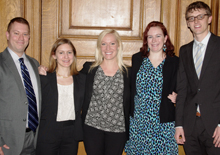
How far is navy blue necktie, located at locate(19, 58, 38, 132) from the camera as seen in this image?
2.04 metres

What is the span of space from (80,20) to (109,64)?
0.74 m

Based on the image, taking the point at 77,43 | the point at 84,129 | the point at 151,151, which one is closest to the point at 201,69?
the point at 151,151

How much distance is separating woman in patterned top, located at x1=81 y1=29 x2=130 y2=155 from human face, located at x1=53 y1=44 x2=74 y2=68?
0.26 m

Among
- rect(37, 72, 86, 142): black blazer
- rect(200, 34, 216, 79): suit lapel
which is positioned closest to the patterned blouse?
rect(37, 72, 86, 142): black blazer

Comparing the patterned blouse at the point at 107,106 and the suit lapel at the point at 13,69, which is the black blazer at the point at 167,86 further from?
the suit lapel at the point at 13,69

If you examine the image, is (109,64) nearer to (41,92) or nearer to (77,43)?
(77,43)

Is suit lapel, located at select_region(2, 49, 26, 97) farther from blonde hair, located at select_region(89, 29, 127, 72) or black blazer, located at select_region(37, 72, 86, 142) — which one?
blonde hair, located at select_region(89, 29, 127, 72)

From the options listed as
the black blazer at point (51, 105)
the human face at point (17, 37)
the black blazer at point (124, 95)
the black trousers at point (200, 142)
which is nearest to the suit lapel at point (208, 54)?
the black trousers at point (200, 142)

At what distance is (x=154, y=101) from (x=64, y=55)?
3.33ft

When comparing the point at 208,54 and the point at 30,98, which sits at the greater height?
the point at 208,54

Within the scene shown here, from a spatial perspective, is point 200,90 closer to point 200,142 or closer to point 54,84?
point 200,142

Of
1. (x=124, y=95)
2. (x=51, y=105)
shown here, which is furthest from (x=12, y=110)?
(x=124, y=95)

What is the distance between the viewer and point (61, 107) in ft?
6.98

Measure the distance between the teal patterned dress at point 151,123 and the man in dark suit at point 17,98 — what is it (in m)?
1.00
